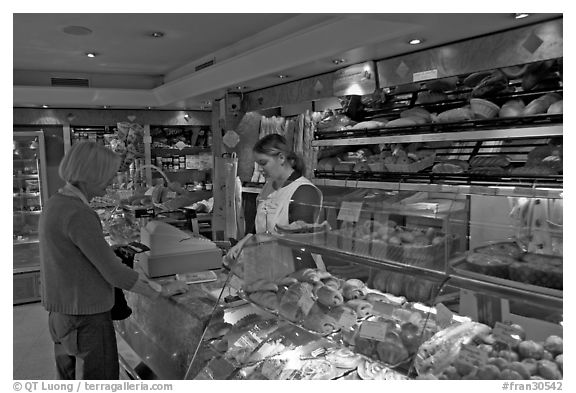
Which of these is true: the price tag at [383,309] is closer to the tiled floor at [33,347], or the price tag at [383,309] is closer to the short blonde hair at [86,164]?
the short blonde hair at [86,164]

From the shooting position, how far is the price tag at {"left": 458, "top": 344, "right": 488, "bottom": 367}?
147 centimetres

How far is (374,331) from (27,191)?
6.95 m

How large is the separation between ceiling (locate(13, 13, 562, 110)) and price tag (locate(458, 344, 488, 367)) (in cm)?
205

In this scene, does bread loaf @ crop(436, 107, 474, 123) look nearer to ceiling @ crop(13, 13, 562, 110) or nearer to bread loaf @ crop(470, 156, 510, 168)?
bread loaf @ crop(470, 156, 510, 168)

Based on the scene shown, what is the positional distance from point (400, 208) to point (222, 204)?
189 inches

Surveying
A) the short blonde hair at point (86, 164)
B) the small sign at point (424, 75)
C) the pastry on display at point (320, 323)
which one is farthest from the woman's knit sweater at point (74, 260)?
the small sign at point (424, 75)

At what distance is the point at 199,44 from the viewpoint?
5418mm

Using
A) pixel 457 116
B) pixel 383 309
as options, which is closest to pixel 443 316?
pixel 383 309

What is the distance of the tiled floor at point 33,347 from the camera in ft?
12.3

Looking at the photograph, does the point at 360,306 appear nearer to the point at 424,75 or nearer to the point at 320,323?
the point at 320,323

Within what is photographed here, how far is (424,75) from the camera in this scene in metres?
3.65

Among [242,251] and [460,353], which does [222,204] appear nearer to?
[242,251]

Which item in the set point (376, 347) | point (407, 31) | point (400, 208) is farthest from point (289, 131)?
point (376, 347)

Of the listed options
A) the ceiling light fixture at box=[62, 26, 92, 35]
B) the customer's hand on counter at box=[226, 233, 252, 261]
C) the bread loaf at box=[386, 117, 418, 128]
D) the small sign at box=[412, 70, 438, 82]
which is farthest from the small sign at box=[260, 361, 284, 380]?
the ceiling light fixture at box=[62, 26, 92, 35]
